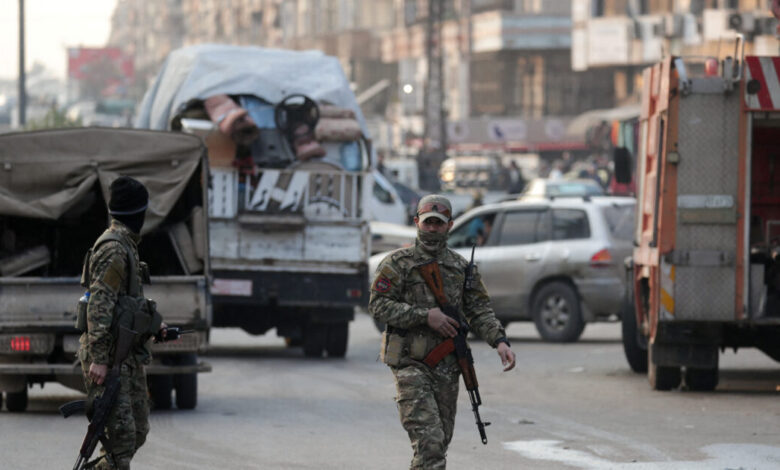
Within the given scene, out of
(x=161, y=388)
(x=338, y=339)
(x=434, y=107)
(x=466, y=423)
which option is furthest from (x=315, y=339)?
(x=434, y=107)

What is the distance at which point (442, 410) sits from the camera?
7.73m

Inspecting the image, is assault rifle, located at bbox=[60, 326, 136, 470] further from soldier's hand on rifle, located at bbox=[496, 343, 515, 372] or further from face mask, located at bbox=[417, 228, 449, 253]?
soldier's hand on rifle, located at bbox=[496, 343, 515, 372]

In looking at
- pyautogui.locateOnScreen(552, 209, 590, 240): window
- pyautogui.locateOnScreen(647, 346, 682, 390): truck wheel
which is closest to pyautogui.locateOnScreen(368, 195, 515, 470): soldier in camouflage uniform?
pyautogui.locateOnScreen(647, 346, 682, 390): truck wheel

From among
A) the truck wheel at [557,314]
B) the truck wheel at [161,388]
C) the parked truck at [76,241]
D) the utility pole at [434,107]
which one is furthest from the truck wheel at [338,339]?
the utility pole at [434,107]

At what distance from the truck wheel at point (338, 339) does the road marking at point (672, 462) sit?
7093 millimetres

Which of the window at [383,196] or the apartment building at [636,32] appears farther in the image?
the apartment building at [636,32]

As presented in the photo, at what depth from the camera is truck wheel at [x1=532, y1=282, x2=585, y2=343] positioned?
19766 mm

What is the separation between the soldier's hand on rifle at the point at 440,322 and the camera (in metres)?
7.61

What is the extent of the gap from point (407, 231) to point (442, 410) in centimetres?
1815

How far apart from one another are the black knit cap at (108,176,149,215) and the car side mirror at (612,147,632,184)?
8.68 meters

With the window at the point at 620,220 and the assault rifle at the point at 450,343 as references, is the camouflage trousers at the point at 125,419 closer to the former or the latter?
the assault rifle at the point at 450,343

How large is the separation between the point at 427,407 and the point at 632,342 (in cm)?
822

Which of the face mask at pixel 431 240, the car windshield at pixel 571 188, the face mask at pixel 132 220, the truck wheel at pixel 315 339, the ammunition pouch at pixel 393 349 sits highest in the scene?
the face mask at pixel 132 220

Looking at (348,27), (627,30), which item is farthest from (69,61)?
(627,30)
